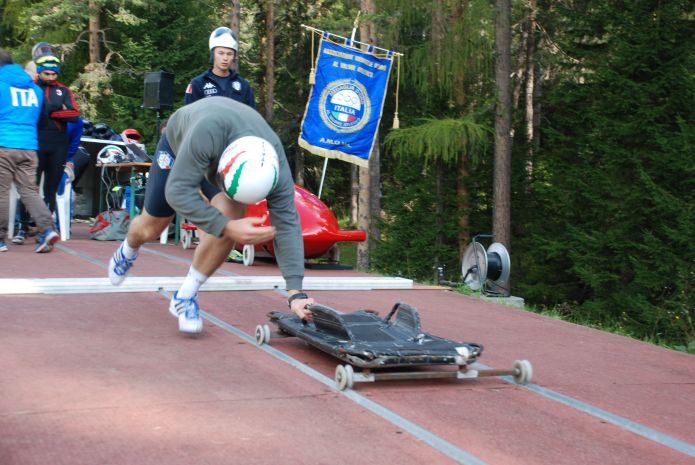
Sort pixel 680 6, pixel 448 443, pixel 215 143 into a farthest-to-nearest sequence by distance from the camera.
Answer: pixel 680 6 < pixel 215 143 < pixel 448 443

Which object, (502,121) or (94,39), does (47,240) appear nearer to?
(502,121)

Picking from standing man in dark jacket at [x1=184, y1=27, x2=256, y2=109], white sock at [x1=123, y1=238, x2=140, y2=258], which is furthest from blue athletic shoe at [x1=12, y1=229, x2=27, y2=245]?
white sock at [x1=123, y1=238, x2=140, y2=258]

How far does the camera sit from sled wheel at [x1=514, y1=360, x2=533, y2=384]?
4477 mm

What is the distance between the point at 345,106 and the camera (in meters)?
14.1

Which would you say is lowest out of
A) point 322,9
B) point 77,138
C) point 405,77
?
point 77,138

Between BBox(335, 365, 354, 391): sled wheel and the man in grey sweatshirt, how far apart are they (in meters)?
0.59

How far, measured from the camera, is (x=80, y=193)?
751 inches

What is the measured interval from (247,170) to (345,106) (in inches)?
399

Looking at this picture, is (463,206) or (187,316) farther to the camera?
(463,206)

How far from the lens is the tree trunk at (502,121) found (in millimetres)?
17953

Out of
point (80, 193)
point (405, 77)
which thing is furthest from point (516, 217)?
point (80, 193)

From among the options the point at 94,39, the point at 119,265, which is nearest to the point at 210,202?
the point at 119,265

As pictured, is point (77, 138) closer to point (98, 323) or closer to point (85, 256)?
point (85, 256)

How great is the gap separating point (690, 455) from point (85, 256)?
306 inches
